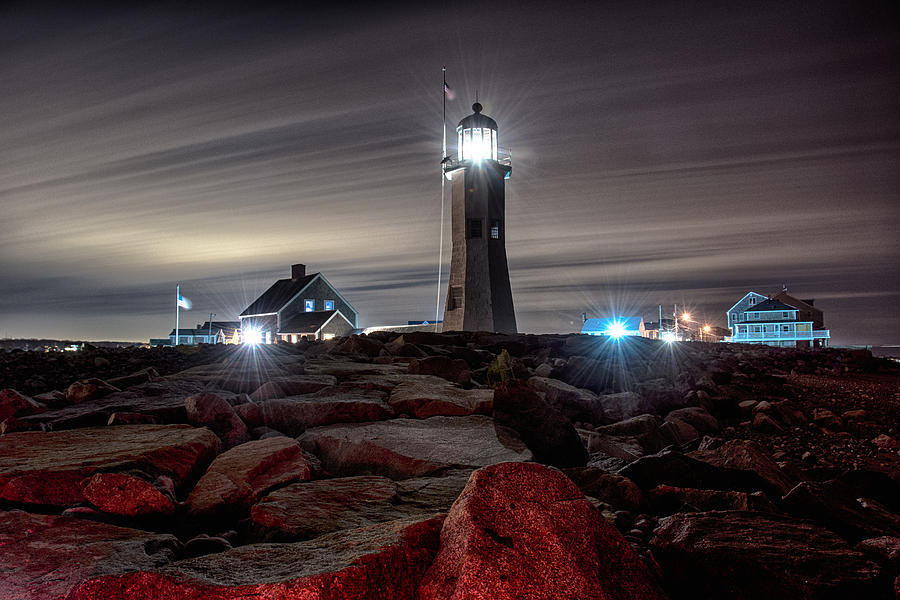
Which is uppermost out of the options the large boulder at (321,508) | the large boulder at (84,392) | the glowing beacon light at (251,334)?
the glowing beacon light at (251,334)

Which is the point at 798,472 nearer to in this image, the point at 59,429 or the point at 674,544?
the point at 674,544

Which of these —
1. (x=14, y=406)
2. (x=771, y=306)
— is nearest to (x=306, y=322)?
(x=14, y=406)

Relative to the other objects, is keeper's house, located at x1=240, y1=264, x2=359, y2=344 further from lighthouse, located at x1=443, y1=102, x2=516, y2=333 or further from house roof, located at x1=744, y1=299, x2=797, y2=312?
house roof, located at x1=744, y1=299, x2=797, y2=312

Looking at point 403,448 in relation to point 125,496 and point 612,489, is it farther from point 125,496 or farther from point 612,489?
point 125,496

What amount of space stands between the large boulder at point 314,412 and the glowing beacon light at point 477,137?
2108 centimetres

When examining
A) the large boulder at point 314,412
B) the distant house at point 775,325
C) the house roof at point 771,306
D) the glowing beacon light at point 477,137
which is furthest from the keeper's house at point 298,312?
the house roof at point 771,306

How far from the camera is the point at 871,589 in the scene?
7.95 feet

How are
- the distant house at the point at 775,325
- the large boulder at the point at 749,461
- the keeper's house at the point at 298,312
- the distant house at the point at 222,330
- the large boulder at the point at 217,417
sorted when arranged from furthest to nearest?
the distant house at the point at 775,325
the distant house at the point at 222,330
the keeper's house at the point at 298,312
the large boulder at the point at 217,417
the large boulder at the point at 749,461

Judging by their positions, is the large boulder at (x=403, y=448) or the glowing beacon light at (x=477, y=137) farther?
the glowing beacon light at (x=477, y=137)

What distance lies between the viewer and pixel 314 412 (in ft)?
17.2

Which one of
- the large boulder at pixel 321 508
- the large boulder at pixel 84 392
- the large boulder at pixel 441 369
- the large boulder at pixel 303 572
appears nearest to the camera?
the large boulder at pixel 303 572

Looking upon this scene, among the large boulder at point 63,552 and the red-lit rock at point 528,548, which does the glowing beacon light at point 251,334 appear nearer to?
the large boulder at point 63,552

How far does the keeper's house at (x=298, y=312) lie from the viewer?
113ft

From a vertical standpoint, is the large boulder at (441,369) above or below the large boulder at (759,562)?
above
